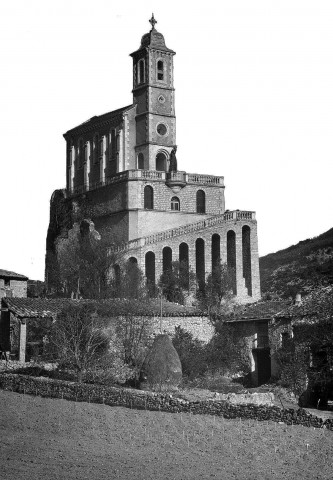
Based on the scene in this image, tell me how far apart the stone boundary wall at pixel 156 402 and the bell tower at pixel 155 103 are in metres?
45.2

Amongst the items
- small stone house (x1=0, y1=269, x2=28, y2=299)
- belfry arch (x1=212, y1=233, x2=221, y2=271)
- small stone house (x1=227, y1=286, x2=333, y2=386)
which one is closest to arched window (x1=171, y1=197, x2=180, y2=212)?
belfry arch (x1=212, y1=233, x2=221, y2=271)

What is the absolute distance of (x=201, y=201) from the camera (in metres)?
76.4

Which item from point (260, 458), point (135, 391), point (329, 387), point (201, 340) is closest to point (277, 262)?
point (201, 340)

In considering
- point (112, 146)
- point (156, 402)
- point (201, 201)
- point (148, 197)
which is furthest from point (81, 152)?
point (156, 402)

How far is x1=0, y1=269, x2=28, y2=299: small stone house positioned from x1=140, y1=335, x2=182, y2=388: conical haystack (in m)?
25.3

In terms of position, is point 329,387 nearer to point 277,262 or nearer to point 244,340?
point 244,340

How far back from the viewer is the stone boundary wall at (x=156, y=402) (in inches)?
1254

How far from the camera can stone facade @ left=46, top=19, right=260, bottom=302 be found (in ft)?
230

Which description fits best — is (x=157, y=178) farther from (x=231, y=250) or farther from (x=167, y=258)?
(x=231, y=250)

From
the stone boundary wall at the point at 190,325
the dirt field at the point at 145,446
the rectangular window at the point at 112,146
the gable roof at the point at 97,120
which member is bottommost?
the dirt field at the point at 145,446

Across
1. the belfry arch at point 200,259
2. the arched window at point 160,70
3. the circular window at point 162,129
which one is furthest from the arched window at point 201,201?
the arched window at point 160,70

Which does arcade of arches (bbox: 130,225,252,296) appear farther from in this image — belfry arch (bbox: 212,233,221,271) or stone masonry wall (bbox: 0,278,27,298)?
stone masonry wall (bbox: 0,278,27,298)

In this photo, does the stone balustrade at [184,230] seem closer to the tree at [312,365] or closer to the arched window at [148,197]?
the arched window at [148,197]

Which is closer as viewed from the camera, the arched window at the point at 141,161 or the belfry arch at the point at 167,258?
the belfry arch at the point at 167,258
